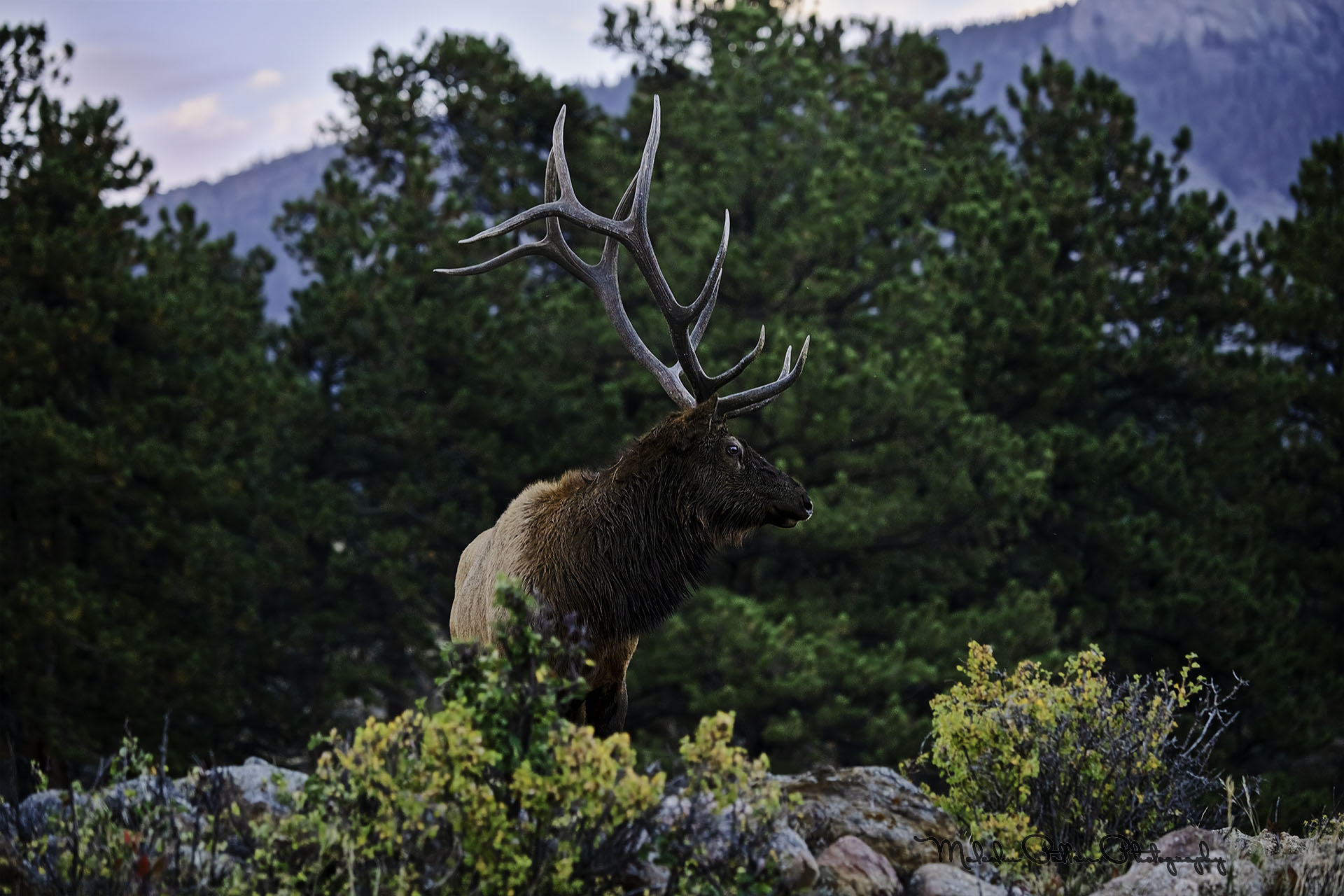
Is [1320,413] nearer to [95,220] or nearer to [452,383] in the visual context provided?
[452,383]

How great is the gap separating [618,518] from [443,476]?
35.6ft

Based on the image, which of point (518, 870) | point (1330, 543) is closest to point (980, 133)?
point (1330, 543)

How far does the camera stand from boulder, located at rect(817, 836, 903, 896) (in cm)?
418

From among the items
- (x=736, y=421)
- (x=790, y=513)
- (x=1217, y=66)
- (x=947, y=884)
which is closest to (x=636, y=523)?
(x=790, y=513)

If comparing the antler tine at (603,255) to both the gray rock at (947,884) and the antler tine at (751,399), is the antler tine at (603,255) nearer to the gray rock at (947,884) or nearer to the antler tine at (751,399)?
the antler tine at (751,399)

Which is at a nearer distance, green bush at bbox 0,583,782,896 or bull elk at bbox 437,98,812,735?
green bush at bbox 0,583,782,896

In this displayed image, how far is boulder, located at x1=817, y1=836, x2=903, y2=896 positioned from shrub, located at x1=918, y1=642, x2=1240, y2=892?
470 mm

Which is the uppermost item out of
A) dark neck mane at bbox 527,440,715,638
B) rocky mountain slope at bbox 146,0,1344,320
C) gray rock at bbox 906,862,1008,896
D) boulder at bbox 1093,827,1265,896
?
rocky mountain slope at bbox 146,0,1344,320

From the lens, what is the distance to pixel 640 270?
241 inches

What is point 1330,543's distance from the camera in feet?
58.6

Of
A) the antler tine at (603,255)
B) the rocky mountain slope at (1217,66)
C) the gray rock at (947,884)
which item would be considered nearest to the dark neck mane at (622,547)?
the antler tine at (603,255)

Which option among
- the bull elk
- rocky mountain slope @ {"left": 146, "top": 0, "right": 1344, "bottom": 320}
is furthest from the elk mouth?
rocky mountain slope @ {"left": 146, "top": 0, "right": 1344, "bottom": 320}

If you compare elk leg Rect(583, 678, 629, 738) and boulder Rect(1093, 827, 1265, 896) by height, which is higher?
elk leg Rect(583, 678, 629, 738)

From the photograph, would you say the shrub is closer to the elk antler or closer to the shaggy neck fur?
the shaggy neck fur
